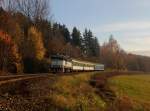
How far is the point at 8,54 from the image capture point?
6009 centimetres

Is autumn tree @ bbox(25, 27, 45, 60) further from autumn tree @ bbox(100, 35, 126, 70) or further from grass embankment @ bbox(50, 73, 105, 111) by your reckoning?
autumn tree @ bbox(100, 35, 126, 70)

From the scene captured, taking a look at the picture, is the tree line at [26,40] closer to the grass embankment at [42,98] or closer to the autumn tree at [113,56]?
the autumn tree at [113,56]

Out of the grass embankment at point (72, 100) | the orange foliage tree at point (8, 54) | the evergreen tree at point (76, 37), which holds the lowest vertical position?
the grass embankment at point (72, 100)

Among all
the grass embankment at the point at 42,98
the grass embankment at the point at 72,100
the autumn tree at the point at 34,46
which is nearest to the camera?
the grass embankment at the point at 42,98

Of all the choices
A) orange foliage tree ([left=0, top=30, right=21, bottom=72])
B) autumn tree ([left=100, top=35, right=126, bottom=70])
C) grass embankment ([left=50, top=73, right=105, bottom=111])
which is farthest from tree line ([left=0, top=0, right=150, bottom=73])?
grass embankment ([left=50, top=73, right=105, bottom=111])

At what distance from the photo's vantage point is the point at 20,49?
219 ft

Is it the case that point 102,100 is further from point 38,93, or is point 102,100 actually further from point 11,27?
point 11,27

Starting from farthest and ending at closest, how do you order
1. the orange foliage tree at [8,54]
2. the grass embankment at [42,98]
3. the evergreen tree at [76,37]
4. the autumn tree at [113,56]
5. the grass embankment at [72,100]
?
the evergreen tree at [76,37], the autumn tree at [113,56], the orange foliage tree at [8,54], the grass embankment at [72,100], the grass embankment at [42,98]

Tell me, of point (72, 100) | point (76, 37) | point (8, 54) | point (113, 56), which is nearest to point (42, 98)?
point (72, 100)

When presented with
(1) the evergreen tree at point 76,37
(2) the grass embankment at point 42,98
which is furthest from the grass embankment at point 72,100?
(1) the evergreen tree at point 76,37

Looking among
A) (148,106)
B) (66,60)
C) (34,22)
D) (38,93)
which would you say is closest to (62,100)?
(38,93)

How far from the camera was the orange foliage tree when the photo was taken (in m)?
59.0

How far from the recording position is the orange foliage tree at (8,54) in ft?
194

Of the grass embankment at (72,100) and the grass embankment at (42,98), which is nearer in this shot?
the grass embankment at (42,98)
